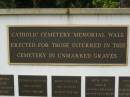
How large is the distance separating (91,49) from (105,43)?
0.79 feet

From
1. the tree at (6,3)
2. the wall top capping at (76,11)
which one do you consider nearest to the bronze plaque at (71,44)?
the wall top capping at (76,11)

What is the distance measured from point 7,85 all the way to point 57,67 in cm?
88

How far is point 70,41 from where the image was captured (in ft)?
23.4

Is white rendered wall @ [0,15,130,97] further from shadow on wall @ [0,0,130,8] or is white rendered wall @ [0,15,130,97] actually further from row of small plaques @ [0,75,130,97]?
shadow on wall @ [0,0,130,8]

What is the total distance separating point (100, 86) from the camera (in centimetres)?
720

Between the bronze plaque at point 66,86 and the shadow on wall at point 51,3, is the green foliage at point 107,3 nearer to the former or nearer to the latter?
the shadow on wall at point 51,3

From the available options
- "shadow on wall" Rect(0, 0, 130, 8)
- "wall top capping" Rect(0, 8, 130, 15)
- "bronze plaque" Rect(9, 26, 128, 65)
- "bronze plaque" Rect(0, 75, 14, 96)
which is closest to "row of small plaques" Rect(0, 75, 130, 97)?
"bronze plaque" Rect(0, 75, 14, 96)

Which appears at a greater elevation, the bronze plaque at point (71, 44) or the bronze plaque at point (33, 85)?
the bronze plaque at point (71, 44)

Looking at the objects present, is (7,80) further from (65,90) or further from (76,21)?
(76,21)

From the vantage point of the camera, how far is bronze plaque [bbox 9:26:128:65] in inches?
279

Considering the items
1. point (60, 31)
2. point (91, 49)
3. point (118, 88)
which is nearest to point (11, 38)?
point (60, 31)

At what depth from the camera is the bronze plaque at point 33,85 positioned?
726cm

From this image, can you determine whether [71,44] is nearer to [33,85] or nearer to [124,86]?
[33,85]

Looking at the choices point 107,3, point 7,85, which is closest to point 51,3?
point 107,3
